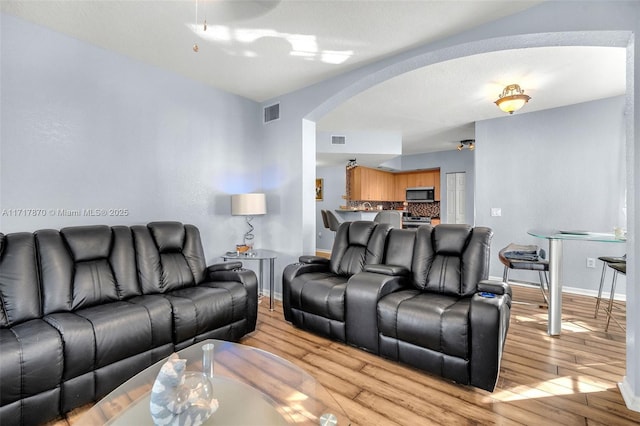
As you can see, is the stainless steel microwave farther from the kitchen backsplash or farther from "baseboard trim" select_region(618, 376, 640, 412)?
"baseboard trim" select_region(618, 376, 640, 412)

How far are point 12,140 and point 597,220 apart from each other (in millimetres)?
6660

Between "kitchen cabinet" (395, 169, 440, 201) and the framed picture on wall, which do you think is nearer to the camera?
"kitchen cabinet" (395, 169, 440, 201)

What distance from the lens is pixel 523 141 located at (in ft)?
15.8

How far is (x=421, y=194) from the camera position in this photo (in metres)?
8.69

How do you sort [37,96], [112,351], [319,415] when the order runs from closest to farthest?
[319,415] < [112,351] < [37,96]

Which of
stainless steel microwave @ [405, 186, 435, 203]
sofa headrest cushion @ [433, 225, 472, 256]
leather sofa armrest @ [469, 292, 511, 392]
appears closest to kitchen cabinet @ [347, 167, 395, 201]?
stainless steel microwave @ [405, 186, 435, 203]

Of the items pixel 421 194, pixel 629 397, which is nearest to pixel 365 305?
pixel 629 397

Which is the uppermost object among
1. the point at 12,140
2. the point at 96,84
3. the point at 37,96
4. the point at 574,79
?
the point at 574,79

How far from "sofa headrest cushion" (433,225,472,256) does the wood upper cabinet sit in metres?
5.23

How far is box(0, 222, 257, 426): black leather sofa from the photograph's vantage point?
167cm

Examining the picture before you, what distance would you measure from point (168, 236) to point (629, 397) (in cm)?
370

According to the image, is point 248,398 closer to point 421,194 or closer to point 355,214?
point 355,214

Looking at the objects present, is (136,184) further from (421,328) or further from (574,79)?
(574,79)

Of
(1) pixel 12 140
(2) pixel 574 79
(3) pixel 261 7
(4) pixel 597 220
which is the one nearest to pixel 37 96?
(1) pixel 12 140
